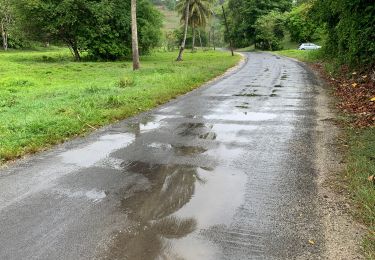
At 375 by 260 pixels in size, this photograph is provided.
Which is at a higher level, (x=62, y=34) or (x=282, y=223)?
(x=62, y=34)

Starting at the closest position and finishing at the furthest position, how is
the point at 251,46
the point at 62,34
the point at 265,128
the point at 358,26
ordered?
the point at 265,128 → the point at 358,26 → the point at 62,34 → the point at 251,46

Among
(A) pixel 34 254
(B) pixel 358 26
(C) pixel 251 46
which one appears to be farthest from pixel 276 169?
(C) pixel 251 46

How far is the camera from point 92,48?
35.7m

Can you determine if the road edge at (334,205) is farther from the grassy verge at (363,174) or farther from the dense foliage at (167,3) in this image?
the dense foliage at (167,3)

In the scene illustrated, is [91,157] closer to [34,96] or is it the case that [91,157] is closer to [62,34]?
[34,96]

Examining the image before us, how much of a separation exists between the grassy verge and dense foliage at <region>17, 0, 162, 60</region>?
98.3 feet

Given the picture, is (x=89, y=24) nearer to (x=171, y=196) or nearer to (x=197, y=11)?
(x=197, y=11)

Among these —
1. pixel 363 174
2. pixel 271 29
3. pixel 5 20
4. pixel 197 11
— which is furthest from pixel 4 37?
pixel 363 174

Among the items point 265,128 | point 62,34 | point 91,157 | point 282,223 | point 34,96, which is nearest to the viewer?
point 282,223

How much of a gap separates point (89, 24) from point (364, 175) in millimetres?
33510

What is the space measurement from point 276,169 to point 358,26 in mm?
12832

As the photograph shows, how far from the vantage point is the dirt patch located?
3.87 meters

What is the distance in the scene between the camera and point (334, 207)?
4.77 metres

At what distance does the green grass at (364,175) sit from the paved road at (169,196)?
488 millimetres
